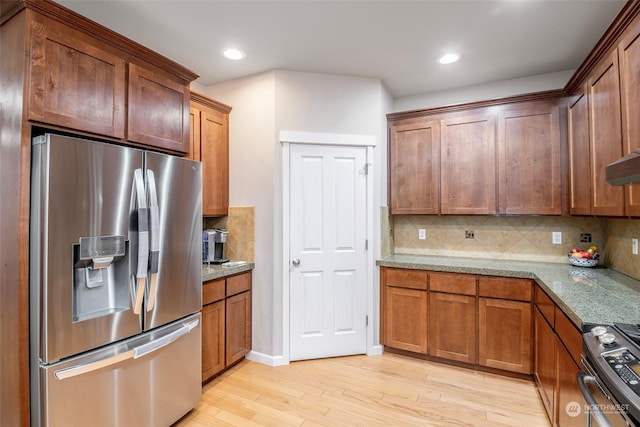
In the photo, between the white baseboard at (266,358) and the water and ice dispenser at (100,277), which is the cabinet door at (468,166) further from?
the water and ice dispenser at (100,277)

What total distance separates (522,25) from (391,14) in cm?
97

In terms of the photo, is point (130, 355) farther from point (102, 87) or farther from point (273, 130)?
point (273, 130)

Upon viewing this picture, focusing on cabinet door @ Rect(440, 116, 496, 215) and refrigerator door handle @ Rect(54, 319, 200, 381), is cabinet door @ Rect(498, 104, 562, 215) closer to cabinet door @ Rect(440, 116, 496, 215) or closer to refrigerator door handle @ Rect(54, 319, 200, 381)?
cabinet door @ Rect(440, 116, 496, 215)

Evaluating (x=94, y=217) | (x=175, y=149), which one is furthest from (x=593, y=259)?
(x=94, y=217)

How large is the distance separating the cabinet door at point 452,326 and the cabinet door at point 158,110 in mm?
2481

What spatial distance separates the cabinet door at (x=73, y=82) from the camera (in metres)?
1.43

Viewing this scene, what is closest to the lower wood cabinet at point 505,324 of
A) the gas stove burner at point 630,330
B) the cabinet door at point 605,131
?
the cabinet door at point 605,131

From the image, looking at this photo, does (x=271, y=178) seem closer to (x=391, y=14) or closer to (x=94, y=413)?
(x=391, y=14)

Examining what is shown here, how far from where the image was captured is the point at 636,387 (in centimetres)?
97

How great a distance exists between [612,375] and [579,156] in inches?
78.1

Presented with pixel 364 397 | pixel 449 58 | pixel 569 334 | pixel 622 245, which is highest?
pixel 449 58

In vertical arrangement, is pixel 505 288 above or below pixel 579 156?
below

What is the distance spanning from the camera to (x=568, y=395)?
5.23 ft

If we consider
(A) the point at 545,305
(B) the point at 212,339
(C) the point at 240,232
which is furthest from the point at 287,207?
(A) the point at 545,305
